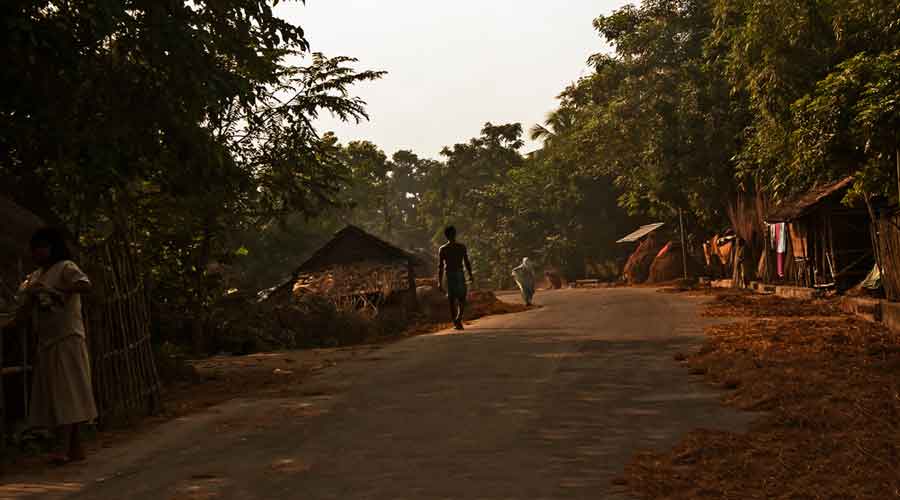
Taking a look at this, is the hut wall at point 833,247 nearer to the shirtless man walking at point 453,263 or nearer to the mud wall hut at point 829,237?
the mud wall hut at point 829,237

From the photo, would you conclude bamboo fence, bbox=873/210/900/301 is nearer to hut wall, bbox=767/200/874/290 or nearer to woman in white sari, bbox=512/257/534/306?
hut wall, bbox=767/200/874/290

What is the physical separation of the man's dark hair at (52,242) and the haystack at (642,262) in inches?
1678

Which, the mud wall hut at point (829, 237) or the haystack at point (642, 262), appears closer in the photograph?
the mud wall hut at point (829, 237)

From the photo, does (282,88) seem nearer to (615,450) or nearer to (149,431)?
(149,431)

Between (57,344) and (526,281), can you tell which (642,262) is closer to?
(526,281)

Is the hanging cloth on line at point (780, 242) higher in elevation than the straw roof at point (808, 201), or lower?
lower

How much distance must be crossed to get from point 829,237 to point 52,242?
68.5 ft

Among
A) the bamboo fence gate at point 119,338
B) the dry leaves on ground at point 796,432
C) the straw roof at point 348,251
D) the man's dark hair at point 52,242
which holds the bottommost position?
the dry leaves on ground at point 796,432

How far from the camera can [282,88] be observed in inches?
739

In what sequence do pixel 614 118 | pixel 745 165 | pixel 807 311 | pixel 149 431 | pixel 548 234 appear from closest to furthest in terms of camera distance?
1. pixel 149 431
2. pixel 807 311
3. pixel 745 165
4. pixel 614 118
5. pixel 548 234

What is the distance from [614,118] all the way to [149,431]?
3035 centimetres

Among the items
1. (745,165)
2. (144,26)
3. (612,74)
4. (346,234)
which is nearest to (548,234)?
(612,74)

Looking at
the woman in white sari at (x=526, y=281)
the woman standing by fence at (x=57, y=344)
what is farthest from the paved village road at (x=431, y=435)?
the woman in white sari at (x=526, y=281)

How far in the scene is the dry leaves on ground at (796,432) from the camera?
5359 millimetres
